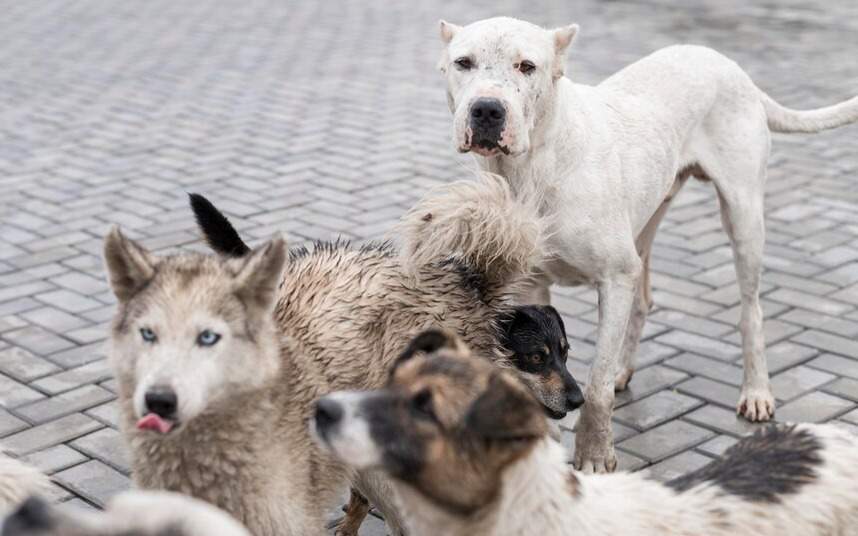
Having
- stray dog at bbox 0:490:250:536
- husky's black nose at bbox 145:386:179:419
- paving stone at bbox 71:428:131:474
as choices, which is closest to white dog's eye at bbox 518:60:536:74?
husky's black nose at bbox 145:386:179:419

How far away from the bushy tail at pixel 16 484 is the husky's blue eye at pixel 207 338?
26.8 inches

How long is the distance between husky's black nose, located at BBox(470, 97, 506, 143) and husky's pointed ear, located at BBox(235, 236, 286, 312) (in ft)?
4.41

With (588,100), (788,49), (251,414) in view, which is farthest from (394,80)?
(251,414)

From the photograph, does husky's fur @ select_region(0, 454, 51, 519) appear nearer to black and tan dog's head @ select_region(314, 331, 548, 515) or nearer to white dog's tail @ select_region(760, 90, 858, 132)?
black and tan dog's head @ select_region(314, 331, 548, 515)

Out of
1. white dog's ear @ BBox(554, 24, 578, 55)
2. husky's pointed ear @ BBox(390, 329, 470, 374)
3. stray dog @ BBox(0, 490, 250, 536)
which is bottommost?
husky's pointed ear @ BBox(390, 329, 470, 374)

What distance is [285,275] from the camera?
4.82 metres

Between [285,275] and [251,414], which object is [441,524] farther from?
[285,275]

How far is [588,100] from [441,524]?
9.18 feet

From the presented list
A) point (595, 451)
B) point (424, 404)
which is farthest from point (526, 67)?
point (424, 404)

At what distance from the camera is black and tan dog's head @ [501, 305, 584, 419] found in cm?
504

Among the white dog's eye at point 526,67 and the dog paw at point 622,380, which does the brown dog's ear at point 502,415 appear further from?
the dog paw at point 622,380

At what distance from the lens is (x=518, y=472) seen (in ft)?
10.9

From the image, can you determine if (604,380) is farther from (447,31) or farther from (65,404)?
Result: (65,404)

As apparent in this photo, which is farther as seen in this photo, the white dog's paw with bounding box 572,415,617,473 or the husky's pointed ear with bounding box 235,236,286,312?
the white dog's paw with bounding box 572,415,617,473
